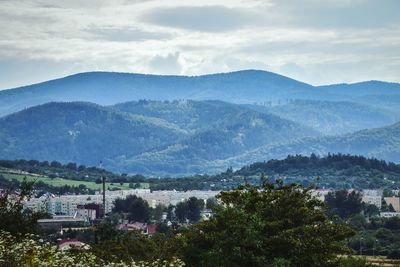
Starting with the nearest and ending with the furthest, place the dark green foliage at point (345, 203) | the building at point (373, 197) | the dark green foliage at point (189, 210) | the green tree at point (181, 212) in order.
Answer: the dark green foliage at point (345, 203) < the dark green foliage at point (189, 210) < the green tree at point (181, 212) < the building at point (373, 197)

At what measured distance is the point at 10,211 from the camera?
80.9 feet

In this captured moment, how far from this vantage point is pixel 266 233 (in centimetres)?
2348

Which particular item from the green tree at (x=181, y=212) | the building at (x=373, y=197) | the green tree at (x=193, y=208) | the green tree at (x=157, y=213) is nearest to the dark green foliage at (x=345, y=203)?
the green tree at (x=193, y=208)

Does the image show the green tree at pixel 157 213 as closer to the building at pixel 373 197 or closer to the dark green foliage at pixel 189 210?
the dark green foliage at pixel 189 210

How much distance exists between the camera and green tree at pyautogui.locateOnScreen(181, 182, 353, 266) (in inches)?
884

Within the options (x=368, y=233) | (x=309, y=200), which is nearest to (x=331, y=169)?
(x=368, y=233)

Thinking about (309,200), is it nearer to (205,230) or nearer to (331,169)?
(205,230)

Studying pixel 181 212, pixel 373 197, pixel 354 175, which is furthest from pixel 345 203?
pixel 354 175

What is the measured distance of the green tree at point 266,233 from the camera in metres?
22.5

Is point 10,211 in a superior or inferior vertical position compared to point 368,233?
superior

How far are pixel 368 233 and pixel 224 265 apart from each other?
53393mm

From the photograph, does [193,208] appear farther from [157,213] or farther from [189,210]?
[157,213]

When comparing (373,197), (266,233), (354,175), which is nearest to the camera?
(266,233)

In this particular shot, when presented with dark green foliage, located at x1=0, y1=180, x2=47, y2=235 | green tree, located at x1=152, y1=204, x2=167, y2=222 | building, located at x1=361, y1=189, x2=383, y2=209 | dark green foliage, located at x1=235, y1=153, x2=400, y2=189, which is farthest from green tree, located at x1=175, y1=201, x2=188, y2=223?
dark green foliage, located at x1=0, y1=180, x2=47, y2=235
